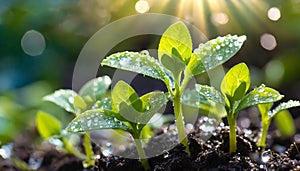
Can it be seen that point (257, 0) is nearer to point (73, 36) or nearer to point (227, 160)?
point (73, 36)

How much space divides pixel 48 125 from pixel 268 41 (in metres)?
1.30

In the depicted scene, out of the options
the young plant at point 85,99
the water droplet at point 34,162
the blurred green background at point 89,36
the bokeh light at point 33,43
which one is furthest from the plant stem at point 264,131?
the bokeh light at point 33,43

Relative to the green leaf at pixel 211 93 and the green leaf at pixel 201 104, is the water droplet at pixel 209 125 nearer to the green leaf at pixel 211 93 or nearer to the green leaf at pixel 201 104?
the green leaf at pixel 201 104

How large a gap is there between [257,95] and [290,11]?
1.36m

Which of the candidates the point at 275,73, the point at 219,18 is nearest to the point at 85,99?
the point at 275,73

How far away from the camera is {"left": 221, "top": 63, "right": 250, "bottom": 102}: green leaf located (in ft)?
2.64

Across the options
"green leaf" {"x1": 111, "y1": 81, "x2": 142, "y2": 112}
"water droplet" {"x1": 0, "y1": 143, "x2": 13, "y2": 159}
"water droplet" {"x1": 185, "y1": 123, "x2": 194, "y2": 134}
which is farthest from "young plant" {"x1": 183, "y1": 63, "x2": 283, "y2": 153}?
A: "water droplet" {"x1": 0, "y1": 143, "x2": 13, "y2": 159}

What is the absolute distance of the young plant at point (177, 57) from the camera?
0.77 metres

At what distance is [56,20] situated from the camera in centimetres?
244

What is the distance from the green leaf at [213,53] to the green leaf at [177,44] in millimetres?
16

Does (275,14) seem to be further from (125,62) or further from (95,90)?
(125,62)

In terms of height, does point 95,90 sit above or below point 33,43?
below

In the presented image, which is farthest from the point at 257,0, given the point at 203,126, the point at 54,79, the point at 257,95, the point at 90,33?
the point at 257,95

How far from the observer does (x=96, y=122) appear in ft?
2.62
